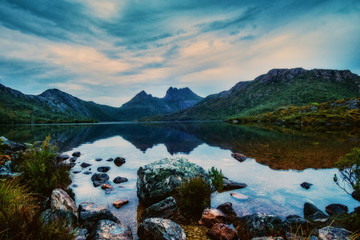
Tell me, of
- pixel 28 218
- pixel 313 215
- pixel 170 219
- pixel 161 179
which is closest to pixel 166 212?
pixel 170 219

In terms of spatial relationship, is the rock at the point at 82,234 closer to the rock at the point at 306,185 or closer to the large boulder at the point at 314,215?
the large boulder at the point at 314,215

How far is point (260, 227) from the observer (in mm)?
6336

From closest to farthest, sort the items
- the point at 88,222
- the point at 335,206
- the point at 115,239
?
1. the point at 115,239
2. the point at 88,222
3. the point at 335,206

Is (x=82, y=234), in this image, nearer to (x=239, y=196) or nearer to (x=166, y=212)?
(x=166, y=212)

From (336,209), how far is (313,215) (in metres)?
1.82

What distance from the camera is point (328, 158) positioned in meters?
18.3

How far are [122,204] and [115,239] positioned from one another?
147 inches

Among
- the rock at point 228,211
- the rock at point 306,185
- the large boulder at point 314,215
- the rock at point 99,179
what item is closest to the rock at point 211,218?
the rock at point 228,211

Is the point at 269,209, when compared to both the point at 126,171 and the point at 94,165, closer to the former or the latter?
the point at 126,171

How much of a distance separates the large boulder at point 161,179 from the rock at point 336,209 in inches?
235

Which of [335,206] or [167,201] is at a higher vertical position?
[167,201]

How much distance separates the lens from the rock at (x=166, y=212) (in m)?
7.34

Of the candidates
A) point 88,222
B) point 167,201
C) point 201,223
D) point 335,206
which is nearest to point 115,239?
point 88,222

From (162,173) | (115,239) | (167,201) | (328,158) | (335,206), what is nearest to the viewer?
(115,239)
